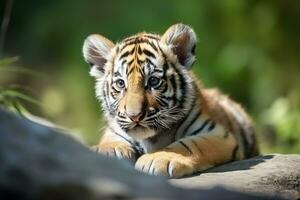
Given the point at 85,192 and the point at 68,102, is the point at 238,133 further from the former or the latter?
the point at 68,102

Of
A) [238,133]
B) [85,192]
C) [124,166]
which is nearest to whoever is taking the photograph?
[85,192]

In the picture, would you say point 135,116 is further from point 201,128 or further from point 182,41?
point 182,41

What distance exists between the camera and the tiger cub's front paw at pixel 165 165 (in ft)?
17.5

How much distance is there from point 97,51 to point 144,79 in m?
0.65

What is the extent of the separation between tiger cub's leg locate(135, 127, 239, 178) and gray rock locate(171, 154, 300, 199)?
0.27 ft

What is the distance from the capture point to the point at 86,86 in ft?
46.0

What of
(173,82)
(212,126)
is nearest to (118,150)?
(173,82)

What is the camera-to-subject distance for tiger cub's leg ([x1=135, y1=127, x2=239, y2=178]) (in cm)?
539

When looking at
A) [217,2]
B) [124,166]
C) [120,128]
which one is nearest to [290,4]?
[217,2]

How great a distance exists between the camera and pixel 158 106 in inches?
226

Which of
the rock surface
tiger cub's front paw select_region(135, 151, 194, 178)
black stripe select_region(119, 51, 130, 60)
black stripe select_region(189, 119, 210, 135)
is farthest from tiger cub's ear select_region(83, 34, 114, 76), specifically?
the rock surface

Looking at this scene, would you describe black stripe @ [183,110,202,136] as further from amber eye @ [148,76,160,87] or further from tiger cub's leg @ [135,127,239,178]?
amber eye @ [148,76,160,87]

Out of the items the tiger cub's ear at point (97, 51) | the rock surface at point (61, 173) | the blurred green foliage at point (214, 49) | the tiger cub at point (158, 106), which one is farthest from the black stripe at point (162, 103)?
the blurred green foliage at point (214, 49)

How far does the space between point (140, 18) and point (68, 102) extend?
5.15ft
